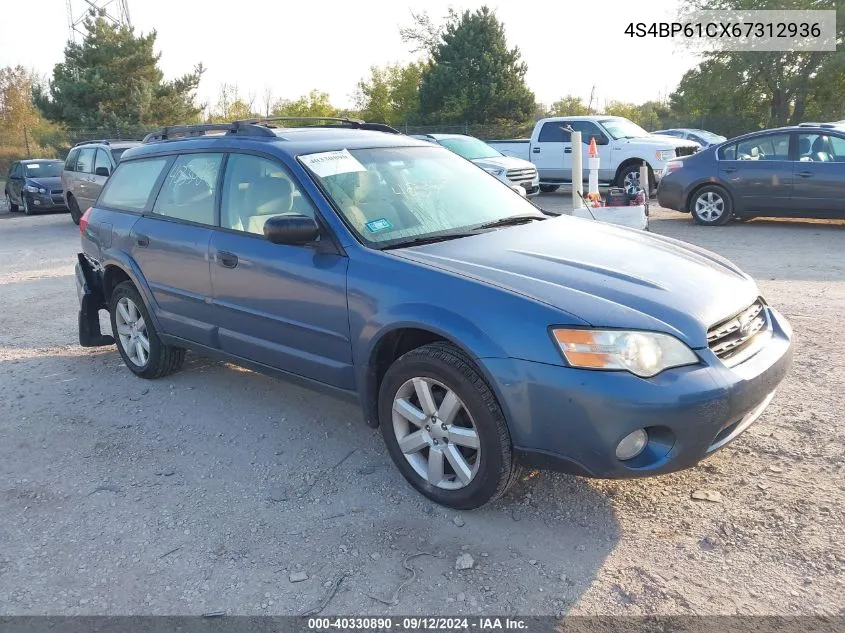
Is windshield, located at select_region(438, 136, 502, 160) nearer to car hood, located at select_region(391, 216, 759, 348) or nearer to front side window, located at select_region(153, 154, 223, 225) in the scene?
front side window, located at select_region(153, 154, 223, 225)

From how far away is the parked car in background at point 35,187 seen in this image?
18578 millimetres

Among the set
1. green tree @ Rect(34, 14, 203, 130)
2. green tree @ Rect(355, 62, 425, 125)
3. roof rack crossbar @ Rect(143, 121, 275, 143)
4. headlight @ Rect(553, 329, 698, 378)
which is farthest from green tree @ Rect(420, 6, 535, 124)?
headlight @ Rect(553, 329, 698, 378)

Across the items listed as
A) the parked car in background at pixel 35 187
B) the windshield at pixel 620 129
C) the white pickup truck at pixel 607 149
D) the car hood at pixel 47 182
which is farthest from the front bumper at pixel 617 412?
the car hood at pixel 47 182

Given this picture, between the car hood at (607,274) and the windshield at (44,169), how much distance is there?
62.6ft

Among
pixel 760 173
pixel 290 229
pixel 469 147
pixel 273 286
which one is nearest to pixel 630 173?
pixel 469 147

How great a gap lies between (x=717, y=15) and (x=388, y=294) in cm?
4003

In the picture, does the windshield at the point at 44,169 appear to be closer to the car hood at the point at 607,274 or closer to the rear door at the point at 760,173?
the rear door at the point at 760,173

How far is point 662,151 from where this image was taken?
1505cm

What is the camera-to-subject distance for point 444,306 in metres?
3.17

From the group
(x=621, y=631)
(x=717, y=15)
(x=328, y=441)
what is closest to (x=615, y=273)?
(x=621, y=631)

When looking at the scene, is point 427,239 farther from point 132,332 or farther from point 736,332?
point 132,332

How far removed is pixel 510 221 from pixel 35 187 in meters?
18.1

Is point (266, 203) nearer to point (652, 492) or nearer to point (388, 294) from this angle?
point (388, 294)

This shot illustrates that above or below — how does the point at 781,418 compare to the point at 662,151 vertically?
below
